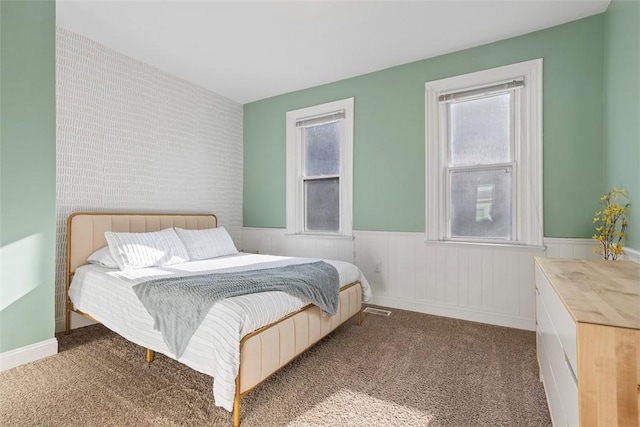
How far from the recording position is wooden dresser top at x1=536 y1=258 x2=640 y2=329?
848 millimetres

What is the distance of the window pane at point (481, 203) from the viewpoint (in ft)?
9.44

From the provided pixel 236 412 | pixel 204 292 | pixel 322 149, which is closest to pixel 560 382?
pixel 236 412

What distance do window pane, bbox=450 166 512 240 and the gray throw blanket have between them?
64.7 inches

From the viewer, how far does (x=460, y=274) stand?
298cm

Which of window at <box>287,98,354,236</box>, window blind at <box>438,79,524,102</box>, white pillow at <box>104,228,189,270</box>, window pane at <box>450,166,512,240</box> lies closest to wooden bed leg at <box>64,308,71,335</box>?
white pillow at <box>104,228,189,270</box>

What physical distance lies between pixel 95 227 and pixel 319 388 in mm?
2469

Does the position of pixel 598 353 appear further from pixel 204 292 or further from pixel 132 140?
pixel 132 140

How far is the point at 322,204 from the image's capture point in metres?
3.94

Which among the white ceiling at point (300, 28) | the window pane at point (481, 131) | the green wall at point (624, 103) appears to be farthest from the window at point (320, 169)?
the green wall at point (624, 103)

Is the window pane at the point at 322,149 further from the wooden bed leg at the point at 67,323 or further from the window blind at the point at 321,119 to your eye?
the wooden bed leg at the point at 67,323

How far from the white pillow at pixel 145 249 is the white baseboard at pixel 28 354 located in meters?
0.71

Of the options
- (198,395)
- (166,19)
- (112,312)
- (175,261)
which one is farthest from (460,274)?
(166,19)

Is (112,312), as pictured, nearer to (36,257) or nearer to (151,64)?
(36,257)

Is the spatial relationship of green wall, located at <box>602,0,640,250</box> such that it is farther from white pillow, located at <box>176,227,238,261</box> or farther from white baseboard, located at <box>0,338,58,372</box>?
white baseboard, located at <box>0,338,58,372</box>
